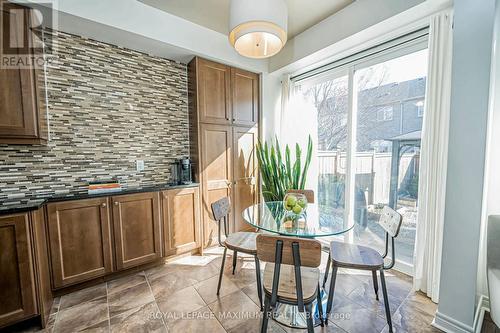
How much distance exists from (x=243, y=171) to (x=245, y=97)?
3.65ft

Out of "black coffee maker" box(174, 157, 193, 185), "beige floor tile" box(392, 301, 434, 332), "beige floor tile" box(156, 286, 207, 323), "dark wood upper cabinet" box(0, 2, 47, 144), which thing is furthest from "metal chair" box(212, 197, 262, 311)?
"dark wood upper cabinet" box(0, 2, 47, 144)

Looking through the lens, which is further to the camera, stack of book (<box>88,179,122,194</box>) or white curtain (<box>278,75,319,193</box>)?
white curtain (<box>278,75,319,193</box>)

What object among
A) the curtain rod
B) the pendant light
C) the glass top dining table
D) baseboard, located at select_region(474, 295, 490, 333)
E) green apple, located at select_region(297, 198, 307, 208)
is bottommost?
baseboard, located at select_region(474, 295, 490, 333)

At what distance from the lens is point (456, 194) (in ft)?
4.74

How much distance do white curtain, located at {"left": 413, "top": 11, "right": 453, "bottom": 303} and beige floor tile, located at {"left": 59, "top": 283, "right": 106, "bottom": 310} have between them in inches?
120

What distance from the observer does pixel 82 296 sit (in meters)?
1.94

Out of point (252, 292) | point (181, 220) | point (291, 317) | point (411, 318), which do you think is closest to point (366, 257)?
point (411, 318)

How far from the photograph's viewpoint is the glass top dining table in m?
1.53

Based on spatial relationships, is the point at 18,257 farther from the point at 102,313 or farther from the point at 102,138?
the point at 102,138

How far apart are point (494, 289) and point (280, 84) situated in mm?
3245

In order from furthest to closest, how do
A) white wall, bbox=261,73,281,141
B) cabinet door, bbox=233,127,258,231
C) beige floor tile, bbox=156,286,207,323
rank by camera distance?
white wall, bbox=261,73,281,141 < cabinet door, bbox=233,127,258,231 < beige floor tile, bbox=156,286,207,323

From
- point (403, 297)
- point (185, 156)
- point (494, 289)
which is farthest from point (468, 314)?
point (185, 156)

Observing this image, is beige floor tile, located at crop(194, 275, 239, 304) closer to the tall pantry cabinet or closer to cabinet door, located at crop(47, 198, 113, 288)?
the tall pantry cabinet
